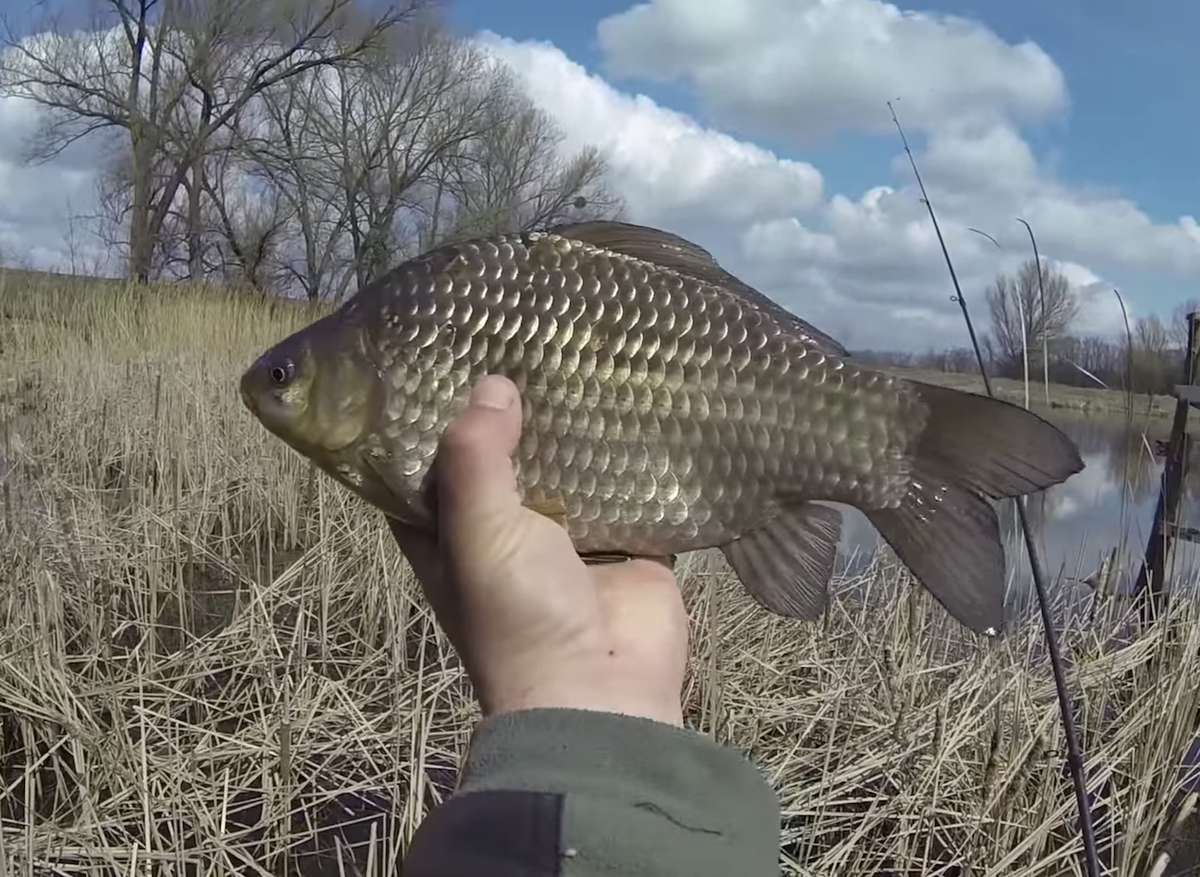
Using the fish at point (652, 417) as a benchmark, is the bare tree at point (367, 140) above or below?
above

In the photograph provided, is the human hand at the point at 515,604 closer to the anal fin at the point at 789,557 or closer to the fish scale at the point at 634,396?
the fish scale at the point at 634,396

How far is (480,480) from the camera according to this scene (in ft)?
4.33

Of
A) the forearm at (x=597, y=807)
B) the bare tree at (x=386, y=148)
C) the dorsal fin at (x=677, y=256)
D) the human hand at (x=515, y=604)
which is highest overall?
the bare tree at (x=386, y=148)

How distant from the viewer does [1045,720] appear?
3006 millimetres

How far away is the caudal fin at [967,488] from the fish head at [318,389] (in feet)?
2.41

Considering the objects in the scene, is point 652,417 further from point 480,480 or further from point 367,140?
point 367,140

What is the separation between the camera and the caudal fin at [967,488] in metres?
1.38

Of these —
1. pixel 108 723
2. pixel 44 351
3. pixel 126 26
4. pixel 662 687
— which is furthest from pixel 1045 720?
pixel 126 26

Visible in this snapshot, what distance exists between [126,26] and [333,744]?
20.0m

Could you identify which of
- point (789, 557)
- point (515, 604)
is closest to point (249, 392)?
point (515, 604)

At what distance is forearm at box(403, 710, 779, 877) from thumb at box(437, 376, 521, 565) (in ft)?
0.84

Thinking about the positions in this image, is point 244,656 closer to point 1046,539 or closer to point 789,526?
point 789,526

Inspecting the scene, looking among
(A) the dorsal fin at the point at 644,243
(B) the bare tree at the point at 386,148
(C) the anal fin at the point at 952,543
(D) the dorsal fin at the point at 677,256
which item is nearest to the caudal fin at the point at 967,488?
(C) the anal fin at the point at 952,543

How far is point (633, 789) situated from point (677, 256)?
2.62 feet
